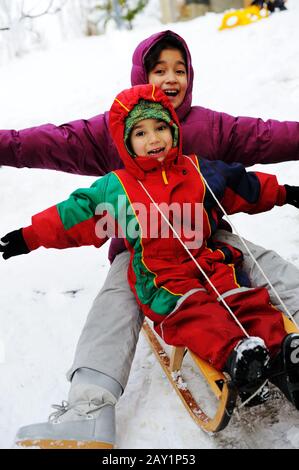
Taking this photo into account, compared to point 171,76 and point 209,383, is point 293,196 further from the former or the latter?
point 209,383

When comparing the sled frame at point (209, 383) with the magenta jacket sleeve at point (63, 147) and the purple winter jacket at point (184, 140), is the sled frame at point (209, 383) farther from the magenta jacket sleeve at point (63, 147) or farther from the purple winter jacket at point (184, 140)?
the magenta jacket sleeve at point (63, 147)

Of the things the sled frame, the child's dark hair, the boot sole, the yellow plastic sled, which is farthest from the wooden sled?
the yellow plastic sled

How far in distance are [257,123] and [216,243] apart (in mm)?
590

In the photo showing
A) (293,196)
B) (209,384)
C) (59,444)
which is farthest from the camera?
(293,196)

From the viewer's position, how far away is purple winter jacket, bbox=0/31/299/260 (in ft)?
7.18

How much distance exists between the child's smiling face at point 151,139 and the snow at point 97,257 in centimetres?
92

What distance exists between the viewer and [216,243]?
6.82 feet

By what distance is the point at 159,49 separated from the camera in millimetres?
2182

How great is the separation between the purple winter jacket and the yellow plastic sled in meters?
6.34

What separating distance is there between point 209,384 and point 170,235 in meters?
0.57

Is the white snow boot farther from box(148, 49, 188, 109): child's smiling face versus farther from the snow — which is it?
box(148, 49, 188, 109): child's smiling face

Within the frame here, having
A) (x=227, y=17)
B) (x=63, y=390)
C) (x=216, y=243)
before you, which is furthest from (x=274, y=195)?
(x=227, y=17)

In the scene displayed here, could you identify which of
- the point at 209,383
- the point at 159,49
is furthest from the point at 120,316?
the point at 159,49
